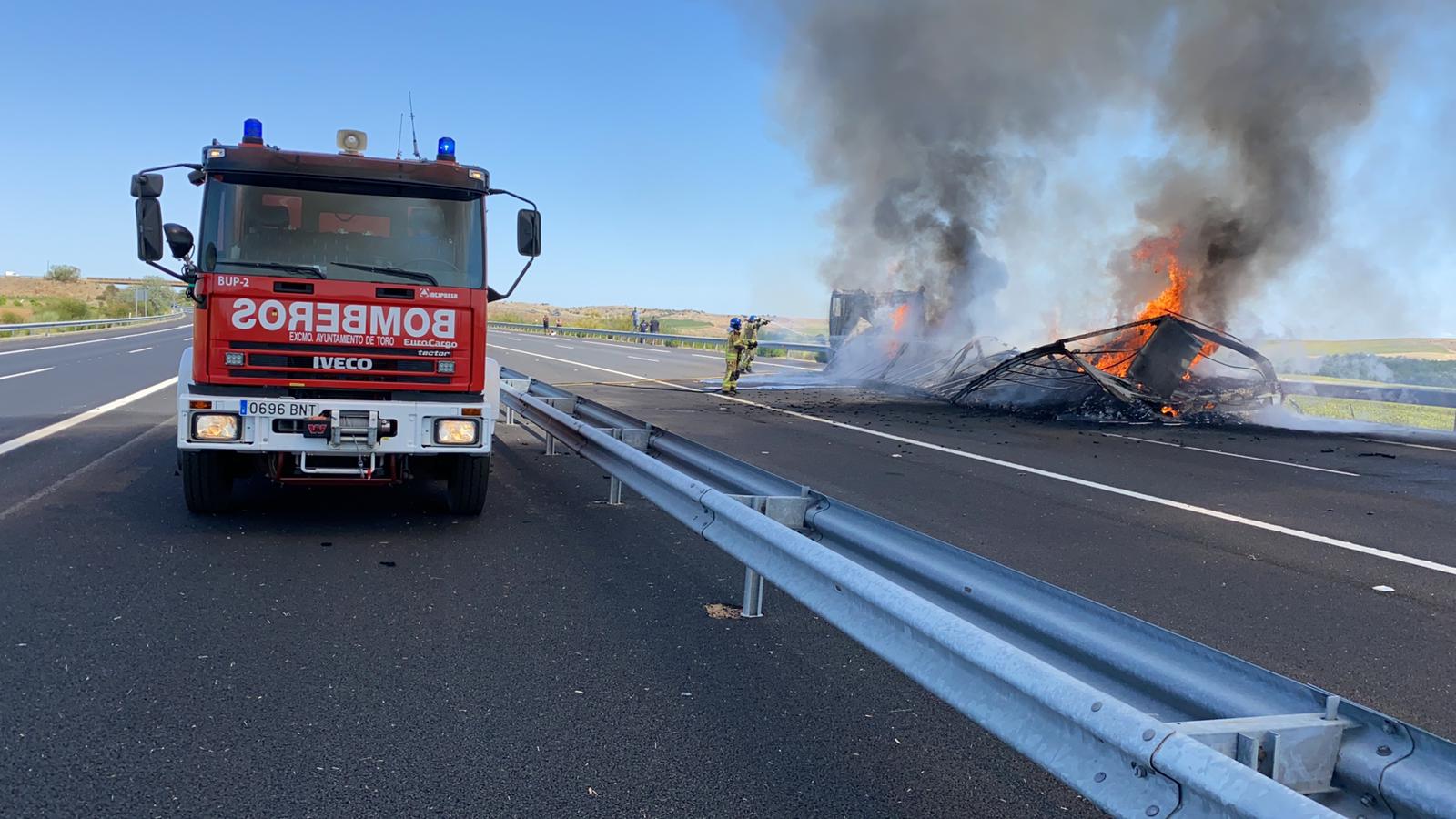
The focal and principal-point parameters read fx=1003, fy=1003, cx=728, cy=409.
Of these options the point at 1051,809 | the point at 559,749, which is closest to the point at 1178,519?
the point at 1051,809

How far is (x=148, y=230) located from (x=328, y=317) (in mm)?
1317

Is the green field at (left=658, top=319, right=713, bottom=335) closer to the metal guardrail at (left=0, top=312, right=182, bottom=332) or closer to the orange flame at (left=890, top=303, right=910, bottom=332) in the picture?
the metal guardrail at (left=0, top=312, right=182, bottom=332)

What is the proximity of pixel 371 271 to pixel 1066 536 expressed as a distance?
5.20 meters

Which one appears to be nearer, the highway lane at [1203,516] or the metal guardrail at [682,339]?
the highway lane at [1203,516]

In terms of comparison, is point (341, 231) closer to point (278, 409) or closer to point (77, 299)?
point (278, 409)

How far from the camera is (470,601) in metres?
5.20

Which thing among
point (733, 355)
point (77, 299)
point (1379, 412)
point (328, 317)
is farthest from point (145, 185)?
point (77, 299)

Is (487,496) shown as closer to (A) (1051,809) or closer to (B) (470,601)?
(B) (470,601)

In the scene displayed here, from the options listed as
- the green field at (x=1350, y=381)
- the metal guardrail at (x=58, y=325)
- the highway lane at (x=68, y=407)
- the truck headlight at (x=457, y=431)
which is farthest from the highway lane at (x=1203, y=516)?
the metal guardrail at (x=58, y=325)

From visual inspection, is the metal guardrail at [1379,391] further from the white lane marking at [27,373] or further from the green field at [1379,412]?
the white lane marking at [27,373]

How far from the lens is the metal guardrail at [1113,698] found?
75.0 inches

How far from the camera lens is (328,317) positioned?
6.41m

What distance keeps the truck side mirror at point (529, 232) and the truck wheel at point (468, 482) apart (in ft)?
5.13

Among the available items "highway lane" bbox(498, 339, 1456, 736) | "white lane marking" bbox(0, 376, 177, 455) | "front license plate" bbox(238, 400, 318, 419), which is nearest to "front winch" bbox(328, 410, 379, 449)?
"front license plate" bbox(238, 400, 318, 419)
